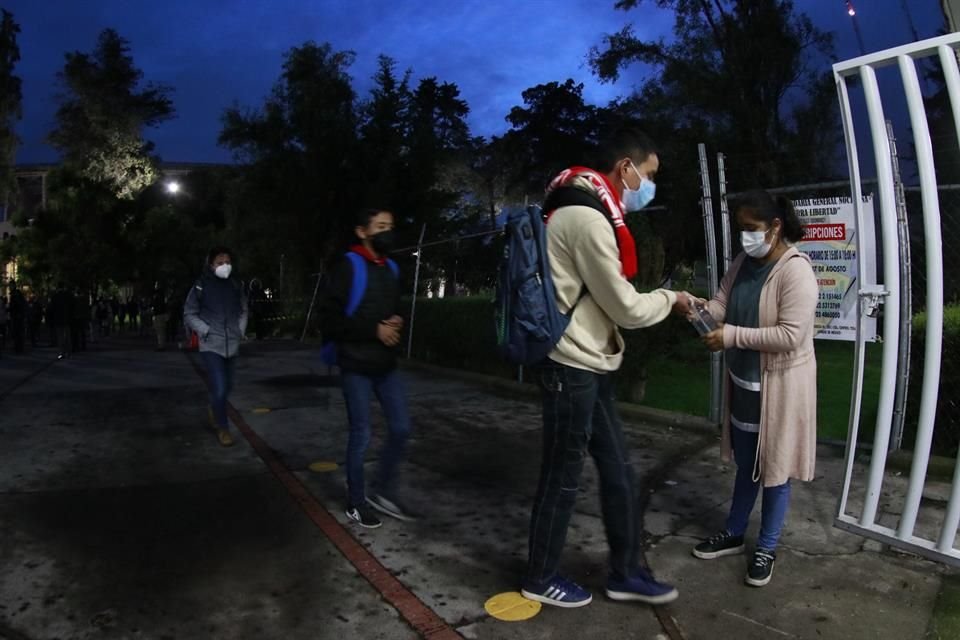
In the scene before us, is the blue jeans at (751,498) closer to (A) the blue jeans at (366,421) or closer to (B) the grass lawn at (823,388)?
(A) the blue jeans at (366,421)

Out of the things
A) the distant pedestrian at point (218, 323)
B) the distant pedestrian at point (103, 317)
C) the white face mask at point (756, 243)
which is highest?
the white face mask at point (756, 243)

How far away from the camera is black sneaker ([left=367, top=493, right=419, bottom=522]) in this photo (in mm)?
4324

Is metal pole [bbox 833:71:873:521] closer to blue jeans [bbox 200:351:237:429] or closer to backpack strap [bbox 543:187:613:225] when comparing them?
backpack strap [bbox 543:187:613:225]

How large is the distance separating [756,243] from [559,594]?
5.75 ft

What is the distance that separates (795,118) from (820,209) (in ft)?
58.8

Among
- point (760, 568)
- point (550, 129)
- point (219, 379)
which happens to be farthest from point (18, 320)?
point (550, 129)

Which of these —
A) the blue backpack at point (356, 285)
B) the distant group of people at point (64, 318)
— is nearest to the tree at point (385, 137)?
the distant group of people at point (64, 318)

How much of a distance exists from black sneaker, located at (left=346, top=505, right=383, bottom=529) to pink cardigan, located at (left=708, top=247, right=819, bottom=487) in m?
2.07

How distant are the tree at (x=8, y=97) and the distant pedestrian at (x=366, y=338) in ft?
102

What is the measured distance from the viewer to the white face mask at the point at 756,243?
332 cm

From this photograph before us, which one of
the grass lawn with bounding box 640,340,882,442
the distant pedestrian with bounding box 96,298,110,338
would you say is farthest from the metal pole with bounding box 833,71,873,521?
the distant pedestrian with bounding box 96,298,110,338

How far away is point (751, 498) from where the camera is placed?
11.8ft

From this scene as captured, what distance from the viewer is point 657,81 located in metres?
22.7

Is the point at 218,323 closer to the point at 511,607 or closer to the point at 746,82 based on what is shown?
the point at 511,607
